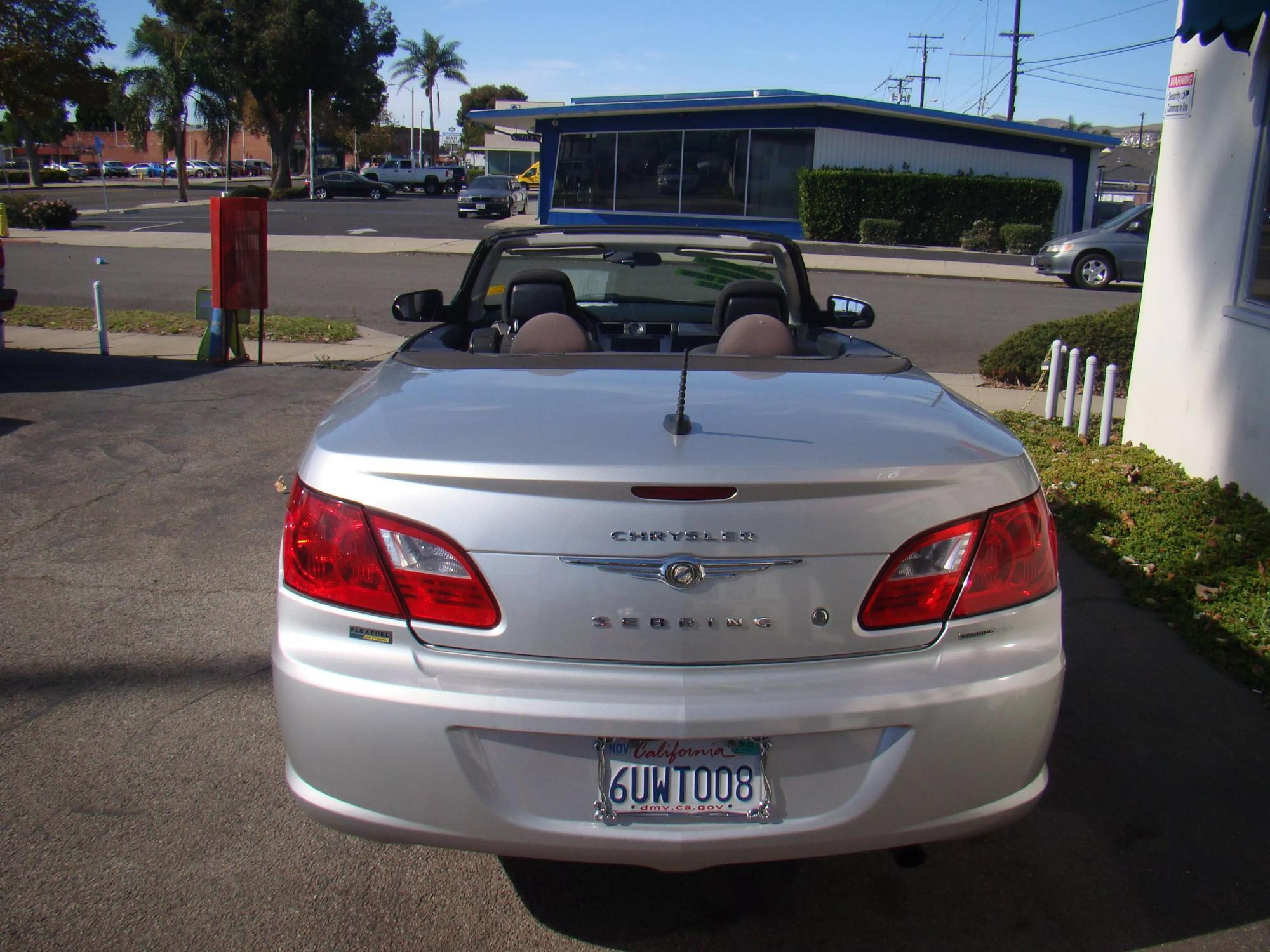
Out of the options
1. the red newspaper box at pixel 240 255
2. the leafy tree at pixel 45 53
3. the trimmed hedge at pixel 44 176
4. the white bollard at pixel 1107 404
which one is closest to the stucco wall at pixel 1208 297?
the white bollard at pixel 1107 404

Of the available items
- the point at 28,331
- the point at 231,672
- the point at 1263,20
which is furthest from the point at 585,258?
the point at 28,331

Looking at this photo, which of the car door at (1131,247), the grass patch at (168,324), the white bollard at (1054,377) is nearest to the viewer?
the white bollard at (1054,377)

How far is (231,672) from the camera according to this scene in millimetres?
4137

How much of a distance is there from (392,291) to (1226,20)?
13860 millimetres

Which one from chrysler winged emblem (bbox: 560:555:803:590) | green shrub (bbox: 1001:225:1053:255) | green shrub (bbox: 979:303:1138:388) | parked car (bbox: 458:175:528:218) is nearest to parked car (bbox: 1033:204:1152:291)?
green shrub (bbox: 1001:225:1053:255)

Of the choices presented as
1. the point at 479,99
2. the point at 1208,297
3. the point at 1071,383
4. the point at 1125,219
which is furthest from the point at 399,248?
the point at 479,99

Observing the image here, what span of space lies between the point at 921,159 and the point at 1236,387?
27.5 m

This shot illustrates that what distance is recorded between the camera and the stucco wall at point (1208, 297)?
19.7 ft

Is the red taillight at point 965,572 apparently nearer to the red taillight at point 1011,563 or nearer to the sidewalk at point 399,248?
the red taillight at point 1011,563

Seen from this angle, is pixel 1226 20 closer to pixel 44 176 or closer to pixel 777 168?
pixel 777 168

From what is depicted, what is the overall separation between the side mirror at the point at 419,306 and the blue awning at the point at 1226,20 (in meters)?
4.29

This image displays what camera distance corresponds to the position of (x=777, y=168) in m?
31.5

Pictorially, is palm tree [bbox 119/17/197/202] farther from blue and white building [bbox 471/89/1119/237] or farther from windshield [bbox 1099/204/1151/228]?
windshield [bbox 1099/204/1151/228]

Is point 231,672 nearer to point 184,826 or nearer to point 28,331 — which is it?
point 184,826
